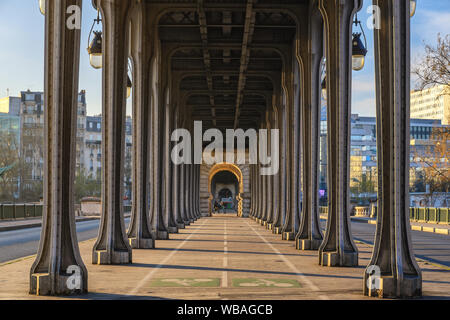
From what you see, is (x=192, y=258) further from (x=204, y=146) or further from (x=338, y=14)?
(x=204, y=146)

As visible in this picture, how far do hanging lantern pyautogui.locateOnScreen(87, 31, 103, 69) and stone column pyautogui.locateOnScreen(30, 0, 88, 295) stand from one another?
7.71 meters

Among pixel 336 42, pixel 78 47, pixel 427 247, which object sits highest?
pixel 336 42

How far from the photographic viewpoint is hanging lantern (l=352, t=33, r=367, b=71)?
2145cm

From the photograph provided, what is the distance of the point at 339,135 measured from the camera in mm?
18203

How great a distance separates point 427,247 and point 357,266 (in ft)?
32.0

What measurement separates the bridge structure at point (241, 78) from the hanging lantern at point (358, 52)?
7.61ft

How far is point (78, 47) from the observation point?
12.6m

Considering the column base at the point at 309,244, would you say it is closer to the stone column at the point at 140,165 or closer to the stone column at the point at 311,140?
the stone column at the point at 311,140

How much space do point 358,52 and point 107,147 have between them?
8475 millimetres

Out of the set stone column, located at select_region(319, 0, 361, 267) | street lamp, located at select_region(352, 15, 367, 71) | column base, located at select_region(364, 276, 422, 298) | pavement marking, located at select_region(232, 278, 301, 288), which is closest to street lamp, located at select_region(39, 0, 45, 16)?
pavement marking, located at select_region(232, 278, 301, 288)

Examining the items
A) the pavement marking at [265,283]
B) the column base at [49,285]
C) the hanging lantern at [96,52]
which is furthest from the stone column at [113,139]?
the column base at [49,285]

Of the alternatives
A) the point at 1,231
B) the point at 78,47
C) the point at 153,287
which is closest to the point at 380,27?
the point at 78,47

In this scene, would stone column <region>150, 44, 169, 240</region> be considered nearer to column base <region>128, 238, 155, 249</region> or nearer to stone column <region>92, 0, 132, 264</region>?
column base <region>128, 238, 155, 249</region>
